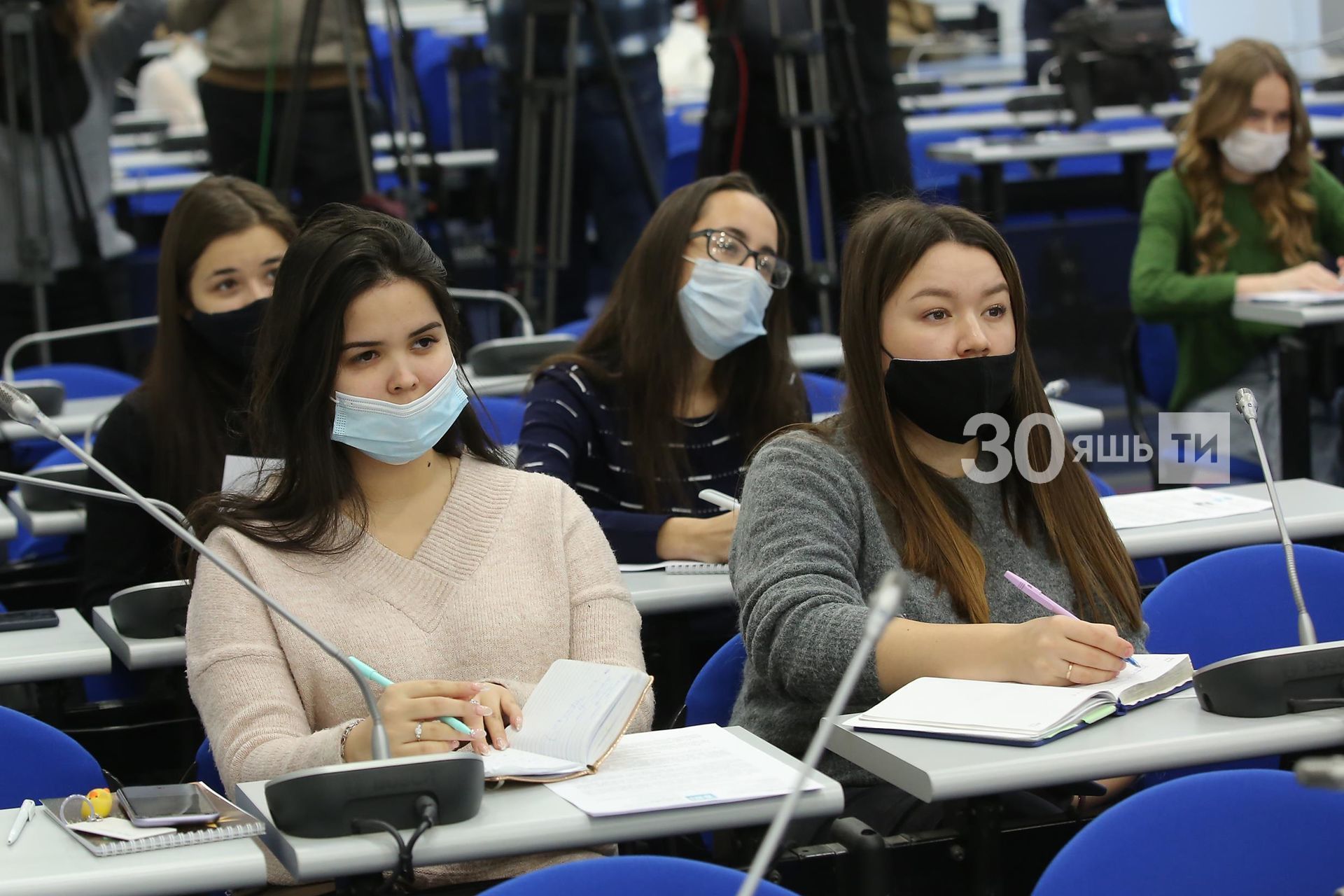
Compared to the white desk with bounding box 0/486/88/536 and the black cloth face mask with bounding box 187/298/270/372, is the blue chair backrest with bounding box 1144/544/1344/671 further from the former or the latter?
the white desk with bounding box 0/486/88/536

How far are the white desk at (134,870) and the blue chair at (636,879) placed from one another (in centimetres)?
25

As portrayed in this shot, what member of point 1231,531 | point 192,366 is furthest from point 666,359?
point 1231,531

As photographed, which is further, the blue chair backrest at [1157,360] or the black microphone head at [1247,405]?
the blue chair backrest at [1157,360]

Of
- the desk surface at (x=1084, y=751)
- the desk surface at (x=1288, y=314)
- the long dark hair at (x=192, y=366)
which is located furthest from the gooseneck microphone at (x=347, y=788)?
the desk surface at (x=1288, y=314)

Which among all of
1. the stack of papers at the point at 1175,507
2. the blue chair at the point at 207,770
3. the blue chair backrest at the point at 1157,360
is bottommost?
the blue chair backrest at the point at 1157,360

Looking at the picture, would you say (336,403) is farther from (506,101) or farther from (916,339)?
(506,101)

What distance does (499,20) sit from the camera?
4.54 metres

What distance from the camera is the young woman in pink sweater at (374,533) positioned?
5.81 ft

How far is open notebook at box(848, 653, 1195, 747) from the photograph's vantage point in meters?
1.61

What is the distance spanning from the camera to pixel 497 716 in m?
1.65

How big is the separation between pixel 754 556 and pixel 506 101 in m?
3.02

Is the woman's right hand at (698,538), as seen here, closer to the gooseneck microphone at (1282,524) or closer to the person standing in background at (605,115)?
the gooseneck microphone at (1282,524)

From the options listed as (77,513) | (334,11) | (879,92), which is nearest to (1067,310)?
(879,92)

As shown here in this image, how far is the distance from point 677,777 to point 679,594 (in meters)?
0.75
